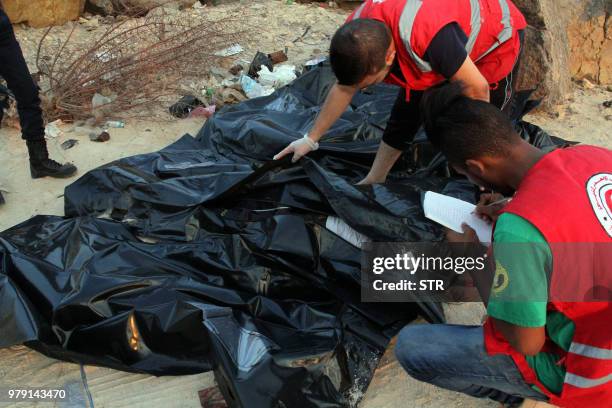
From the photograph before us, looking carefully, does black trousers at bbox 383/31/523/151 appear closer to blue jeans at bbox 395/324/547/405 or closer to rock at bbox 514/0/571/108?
blue jeans at bbox 395/324/547/405

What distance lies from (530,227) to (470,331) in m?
0.58

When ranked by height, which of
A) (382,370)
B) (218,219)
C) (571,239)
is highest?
(571,239)

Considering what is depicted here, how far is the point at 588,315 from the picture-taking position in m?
1.38

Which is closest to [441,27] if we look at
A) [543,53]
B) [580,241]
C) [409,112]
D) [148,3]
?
[409,112]

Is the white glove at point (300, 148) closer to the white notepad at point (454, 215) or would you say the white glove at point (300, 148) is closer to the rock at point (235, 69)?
the white notepad at point (454, 215)

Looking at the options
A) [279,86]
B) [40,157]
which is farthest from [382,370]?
[279,86]

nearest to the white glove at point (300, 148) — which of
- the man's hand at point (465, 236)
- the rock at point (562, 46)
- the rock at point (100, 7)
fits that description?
the man's hand at point (465, 236)

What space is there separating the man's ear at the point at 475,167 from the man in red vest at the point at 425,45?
474 millimetres

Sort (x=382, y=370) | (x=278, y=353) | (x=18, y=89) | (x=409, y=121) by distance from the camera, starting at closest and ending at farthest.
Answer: (x=278, y=353)
(x=382, y=370)
(x=409, y=121)
(x=18, y=89)

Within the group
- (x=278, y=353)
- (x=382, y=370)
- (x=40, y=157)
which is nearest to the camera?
(x=278, y=353)

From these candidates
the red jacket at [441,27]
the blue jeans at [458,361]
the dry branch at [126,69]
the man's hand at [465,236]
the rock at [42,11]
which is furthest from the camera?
the rock at [42,11]

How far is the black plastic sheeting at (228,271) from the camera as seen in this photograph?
2059mm

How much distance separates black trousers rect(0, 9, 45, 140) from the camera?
282 centimetres

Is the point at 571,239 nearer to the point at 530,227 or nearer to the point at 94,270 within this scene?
the point at 530,227
